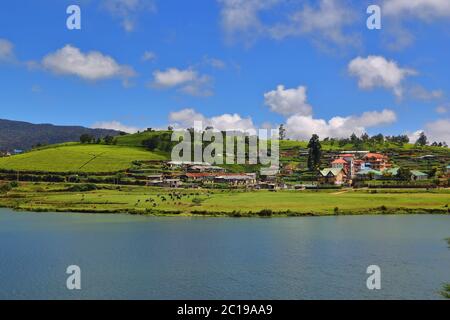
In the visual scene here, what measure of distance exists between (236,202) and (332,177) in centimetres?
6032

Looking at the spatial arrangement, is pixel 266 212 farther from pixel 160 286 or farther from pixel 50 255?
pixel 160 286

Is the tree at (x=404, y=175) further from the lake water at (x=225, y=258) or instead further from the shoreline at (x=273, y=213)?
the lake water at (x=225, y=258)

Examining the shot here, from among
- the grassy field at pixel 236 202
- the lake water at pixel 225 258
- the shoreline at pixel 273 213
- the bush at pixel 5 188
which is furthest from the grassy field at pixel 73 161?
the lake water at pixel 225 258

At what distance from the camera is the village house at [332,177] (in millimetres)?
160000

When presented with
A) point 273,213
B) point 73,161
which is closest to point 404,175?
point 273,213

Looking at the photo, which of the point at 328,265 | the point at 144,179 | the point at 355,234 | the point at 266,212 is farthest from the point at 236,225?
the point at 144,179

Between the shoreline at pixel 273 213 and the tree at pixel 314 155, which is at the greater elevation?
the tree at pixel 314 155

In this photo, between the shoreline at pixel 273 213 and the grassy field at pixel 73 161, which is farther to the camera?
the grassy field at pixel 73 161

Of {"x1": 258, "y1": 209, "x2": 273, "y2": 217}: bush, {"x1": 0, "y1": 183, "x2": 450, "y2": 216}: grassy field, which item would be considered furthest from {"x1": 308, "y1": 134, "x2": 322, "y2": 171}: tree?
{"x1": 258, "y1": 209, "x2": 273, "y2": 217}: bush

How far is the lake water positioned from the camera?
43.5 metres

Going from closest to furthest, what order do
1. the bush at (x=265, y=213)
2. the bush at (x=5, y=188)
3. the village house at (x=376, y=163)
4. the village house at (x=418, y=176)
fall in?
the bush at (x=265, y=213), the bush at (x=5, y=188), the village house at (x=418, y=176), the village house at (x=376, y=163)

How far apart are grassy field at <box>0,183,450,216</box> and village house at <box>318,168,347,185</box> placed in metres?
26.4

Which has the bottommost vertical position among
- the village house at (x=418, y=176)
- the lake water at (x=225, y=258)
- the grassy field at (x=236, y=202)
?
the lake water at (x=225, y=258)

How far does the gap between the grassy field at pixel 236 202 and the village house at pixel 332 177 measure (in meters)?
26.4
